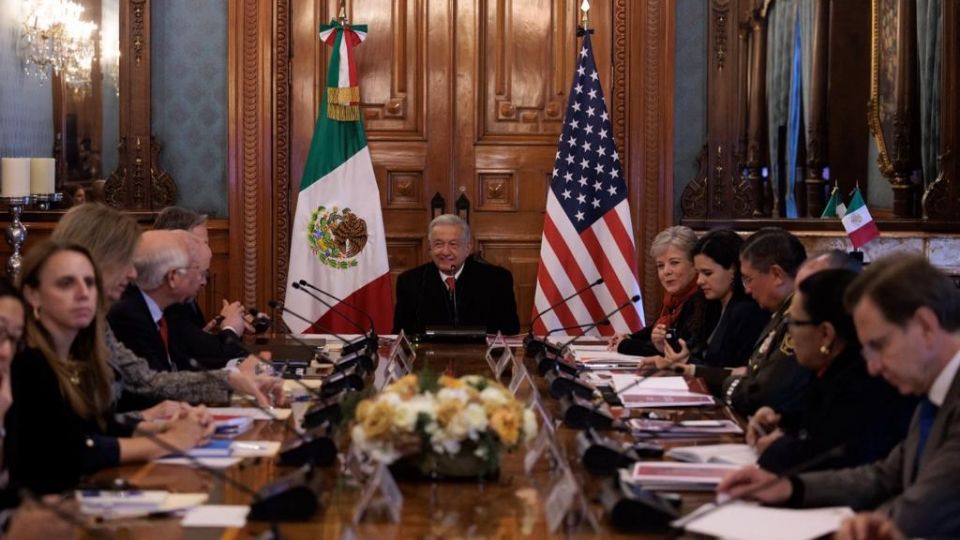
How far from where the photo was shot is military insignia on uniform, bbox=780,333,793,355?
420 centimetres

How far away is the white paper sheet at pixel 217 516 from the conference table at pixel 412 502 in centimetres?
3

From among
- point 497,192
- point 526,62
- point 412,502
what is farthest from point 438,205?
point 412,502

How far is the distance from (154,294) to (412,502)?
2.16 m

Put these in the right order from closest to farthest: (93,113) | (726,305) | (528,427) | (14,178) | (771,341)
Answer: (528,427) < (771,341) < (726,305) < (14,178) < (93,113)

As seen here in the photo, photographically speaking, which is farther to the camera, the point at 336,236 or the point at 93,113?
the point at 93,113

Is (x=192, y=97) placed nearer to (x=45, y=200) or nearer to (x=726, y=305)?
(x=45, y=200)

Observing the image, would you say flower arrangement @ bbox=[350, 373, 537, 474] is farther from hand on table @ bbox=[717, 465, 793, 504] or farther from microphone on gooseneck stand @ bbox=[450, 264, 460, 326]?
microphone on gooseneck stand @ bbox=[450, 264, 460, 326]

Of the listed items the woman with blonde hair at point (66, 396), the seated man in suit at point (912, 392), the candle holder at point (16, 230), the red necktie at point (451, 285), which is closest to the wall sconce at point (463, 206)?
the red necktie at point (451, 285)

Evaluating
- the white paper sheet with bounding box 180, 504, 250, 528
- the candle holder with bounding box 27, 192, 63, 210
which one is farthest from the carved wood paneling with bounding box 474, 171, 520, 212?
the white paper sheet with bounding box 180, 504, 250, 528

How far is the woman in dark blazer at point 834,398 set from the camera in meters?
3.19

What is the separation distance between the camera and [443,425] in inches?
118

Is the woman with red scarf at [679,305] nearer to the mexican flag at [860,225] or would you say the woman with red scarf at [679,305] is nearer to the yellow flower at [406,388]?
the mexican flag at [860,225]

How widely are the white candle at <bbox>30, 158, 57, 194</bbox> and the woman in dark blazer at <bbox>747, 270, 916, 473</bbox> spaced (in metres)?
4.83

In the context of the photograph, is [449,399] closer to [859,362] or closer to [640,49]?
[859,362]
